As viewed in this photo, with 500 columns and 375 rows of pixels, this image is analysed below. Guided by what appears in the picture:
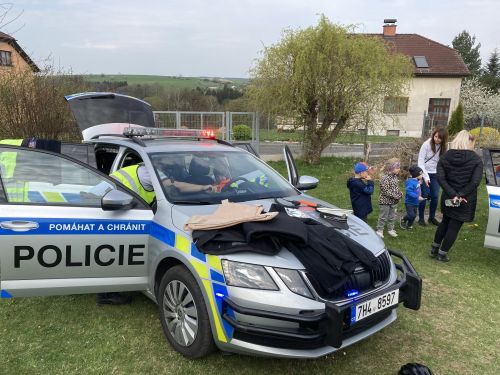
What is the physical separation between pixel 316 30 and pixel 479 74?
47032 millimetres

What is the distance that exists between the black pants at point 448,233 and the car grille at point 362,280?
2.54 metres

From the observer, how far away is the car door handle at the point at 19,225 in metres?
3.01

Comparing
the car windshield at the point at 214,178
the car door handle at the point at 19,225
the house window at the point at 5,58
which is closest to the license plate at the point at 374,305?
the car windshield at the point at 214,178

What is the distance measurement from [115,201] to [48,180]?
0.77m

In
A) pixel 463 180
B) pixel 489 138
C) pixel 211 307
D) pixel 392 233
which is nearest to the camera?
pixel 211 307

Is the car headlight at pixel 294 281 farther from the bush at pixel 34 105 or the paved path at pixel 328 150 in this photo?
the paved path at pixel 328 150

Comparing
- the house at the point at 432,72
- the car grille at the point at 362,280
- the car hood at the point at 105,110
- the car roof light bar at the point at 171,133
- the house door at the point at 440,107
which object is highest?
the house at the point at 432,72

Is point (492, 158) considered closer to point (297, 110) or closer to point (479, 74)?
point (297, 110)

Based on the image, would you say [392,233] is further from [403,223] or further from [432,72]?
[432,72]

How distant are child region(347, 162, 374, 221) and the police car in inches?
71.3

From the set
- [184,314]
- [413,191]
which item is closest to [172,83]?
[413,191]

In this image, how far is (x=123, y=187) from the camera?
132 inches

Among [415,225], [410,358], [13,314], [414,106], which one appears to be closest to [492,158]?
[415,225]

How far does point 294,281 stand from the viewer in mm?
2533
